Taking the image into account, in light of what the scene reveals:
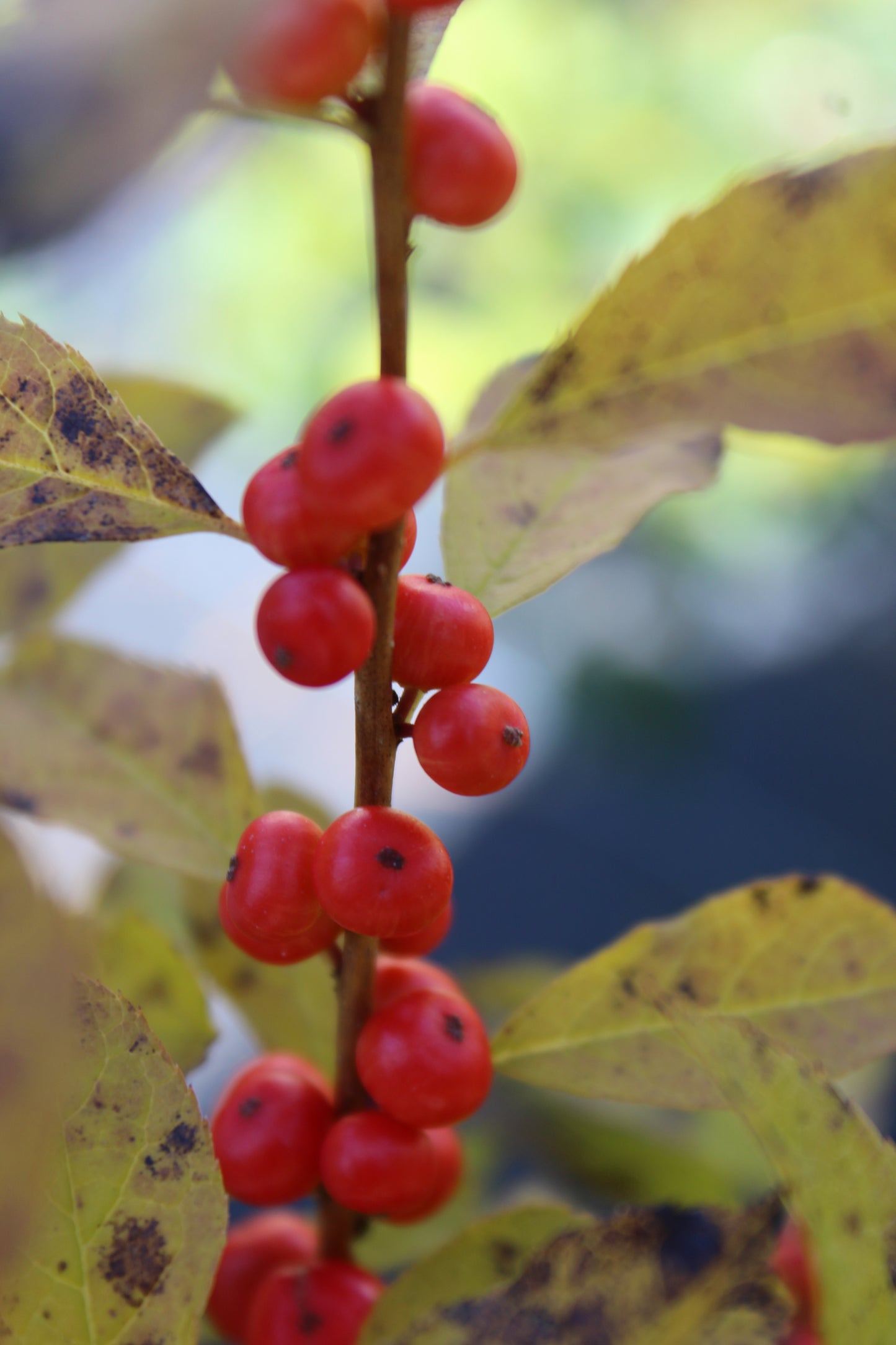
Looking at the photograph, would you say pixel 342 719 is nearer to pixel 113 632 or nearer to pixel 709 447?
pixel 113 632

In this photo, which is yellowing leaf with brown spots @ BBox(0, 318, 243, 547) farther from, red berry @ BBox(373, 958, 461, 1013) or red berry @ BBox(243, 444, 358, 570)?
red berry @ BBox(373, 958, 461, 1013)

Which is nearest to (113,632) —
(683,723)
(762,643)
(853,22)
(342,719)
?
(342,719)

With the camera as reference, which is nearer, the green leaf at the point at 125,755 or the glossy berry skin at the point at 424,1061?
the glossy berry skin at the point at 424,1061

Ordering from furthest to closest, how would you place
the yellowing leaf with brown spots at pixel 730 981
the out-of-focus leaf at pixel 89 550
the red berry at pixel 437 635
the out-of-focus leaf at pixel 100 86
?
the out-of-focus leaf at pixel 89 550 → the yellowing leaf with brown spots at pixel 730 981 → the red berry at pixel 437 635 → the out-of-focus leaf at pixel 100 86

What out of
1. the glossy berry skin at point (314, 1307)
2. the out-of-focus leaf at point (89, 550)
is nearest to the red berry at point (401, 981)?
the glossy berry skin at point (314, 1307)

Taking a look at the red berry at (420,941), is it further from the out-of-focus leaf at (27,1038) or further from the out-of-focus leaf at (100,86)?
the out-of-focus leaf at (100,86)

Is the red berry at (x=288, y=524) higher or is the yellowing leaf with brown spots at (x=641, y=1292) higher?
the red berry at (x=288, y=524)

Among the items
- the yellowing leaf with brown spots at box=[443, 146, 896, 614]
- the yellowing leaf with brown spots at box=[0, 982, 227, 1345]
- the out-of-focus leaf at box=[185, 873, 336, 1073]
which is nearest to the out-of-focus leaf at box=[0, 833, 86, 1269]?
the yellowing leaf with brown spots at box=[0, 982, 227, 1345]

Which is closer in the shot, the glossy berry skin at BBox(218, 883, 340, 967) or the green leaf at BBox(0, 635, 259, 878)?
the glossy berry skin at BBox(218, 883, 340, 967)
